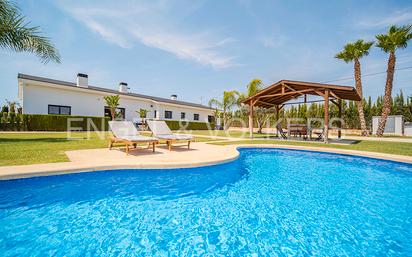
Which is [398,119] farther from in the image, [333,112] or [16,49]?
[16,49]

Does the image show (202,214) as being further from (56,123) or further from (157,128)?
(56,123)

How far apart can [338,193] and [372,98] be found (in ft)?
113

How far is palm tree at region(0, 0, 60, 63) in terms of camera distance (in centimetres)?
831

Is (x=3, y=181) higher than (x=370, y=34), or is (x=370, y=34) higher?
(x=370, y=34)

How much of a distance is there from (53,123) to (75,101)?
3.37 metres

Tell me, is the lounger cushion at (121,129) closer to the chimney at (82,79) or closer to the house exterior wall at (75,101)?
the house exterior wall at (75,101)

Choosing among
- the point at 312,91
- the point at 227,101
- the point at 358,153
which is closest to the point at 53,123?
the point at 312,91

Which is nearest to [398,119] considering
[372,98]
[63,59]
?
[372,98]

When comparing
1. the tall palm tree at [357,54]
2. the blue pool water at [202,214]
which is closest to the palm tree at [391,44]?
the tall palm tree at [357,54]

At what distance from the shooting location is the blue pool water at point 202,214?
7.64 ft

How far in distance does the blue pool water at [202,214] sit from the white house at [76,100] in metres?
16.3

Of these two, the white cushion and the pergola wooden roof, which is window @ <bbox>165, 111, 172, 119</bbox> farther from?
the white cushion

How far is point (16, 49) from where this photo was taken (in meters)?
9.02

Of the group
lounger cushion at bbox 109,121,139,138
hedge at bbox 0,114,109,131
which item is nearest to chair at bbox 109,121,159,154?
lounger cushion at bbox 109,121,139,138
